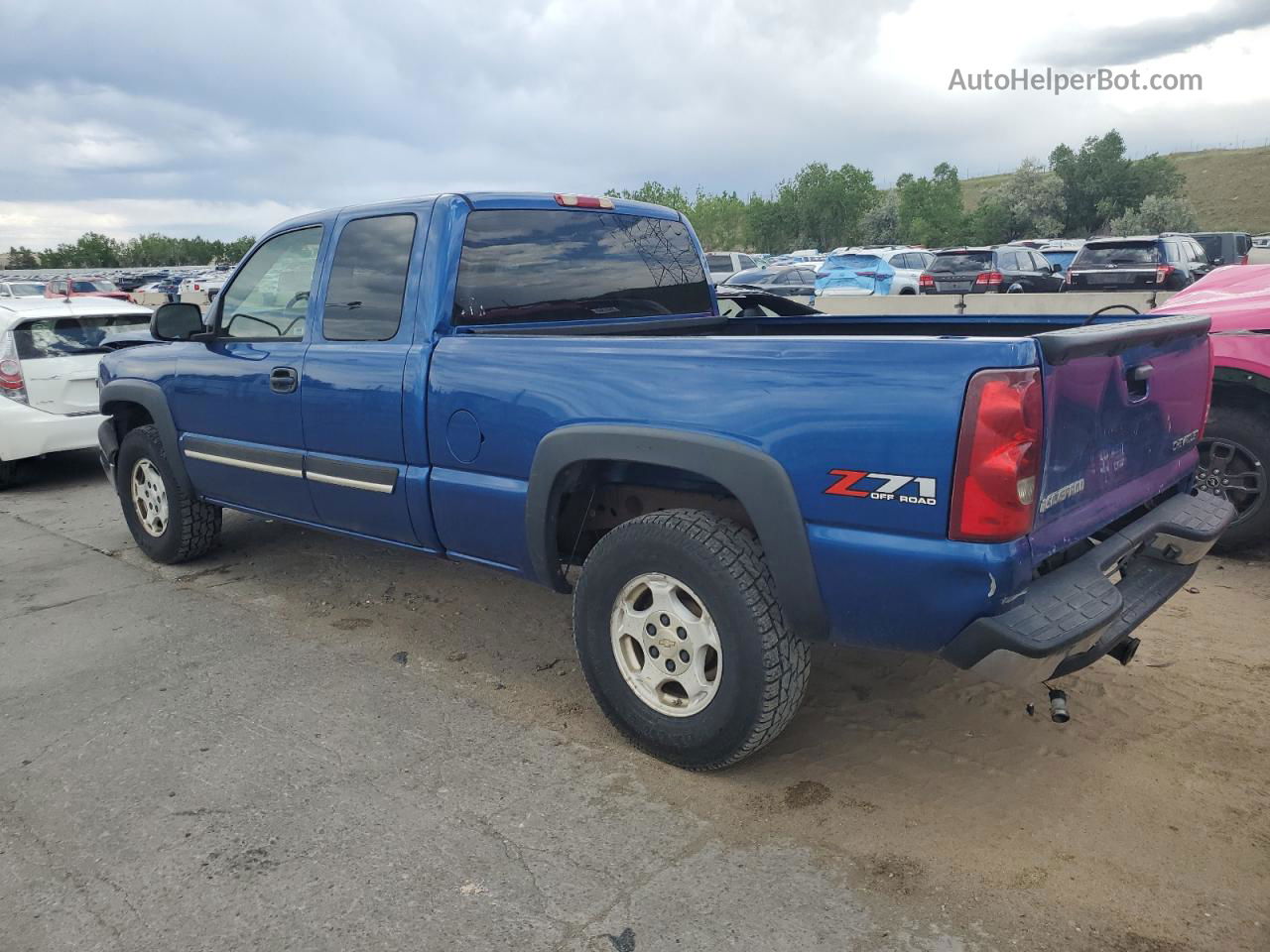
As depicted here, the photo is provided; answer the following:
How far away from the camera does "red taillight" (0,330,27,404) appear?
25.2ft

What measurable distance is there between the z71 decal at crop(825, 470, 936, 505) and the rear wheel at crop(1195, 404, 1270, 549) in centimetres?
335

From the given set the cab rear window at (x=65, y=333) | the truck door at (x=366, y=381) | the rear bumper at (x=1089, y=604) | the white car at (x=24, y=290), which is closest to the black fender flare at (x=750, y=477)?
the rear bumper at (x=1089, y=604)

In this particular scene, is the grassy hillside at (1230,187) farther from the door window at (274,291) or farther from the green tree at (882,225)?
the door window at (274,291)

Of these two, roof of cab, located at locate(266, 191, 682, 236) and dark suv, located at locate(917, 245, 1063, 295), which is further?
dark suv, located at locate(917, 245, 1063, 295)

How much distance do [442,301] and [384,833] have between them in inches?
77.8

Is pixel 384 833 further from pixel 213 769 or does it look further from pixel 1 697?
pixel 1 697

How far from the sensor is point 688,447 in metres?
2.87

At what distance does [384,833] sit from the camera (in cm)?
288

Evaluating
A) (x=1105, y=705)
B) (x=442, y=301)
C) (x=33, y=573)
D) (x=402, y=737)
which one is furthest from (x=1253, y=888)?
(x=33, y=573)

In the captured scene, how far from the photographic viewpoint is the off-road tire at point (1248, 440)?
16.2 feet

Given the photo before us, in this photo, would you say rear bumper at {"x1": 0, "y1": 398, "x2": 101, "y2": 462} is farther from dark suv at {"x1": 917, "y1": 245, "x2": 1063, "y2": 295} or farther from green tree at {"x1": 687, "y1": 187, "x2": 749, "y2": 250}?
green tree at {"x1": 687, "y1": 187, "x2": 749, "y2": 250}

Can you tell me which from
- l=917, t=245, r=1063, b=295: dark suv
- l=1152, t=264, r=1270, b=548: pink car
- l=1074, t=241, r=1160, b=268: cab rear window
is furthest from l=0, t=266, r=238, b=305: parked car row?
l=1074, t=241, r=1160, b=268: cab rear window

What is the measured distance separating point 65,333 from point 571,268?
5971mm

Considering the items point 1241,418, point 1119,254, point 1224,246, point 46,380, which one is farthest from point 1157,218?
point 46,380
